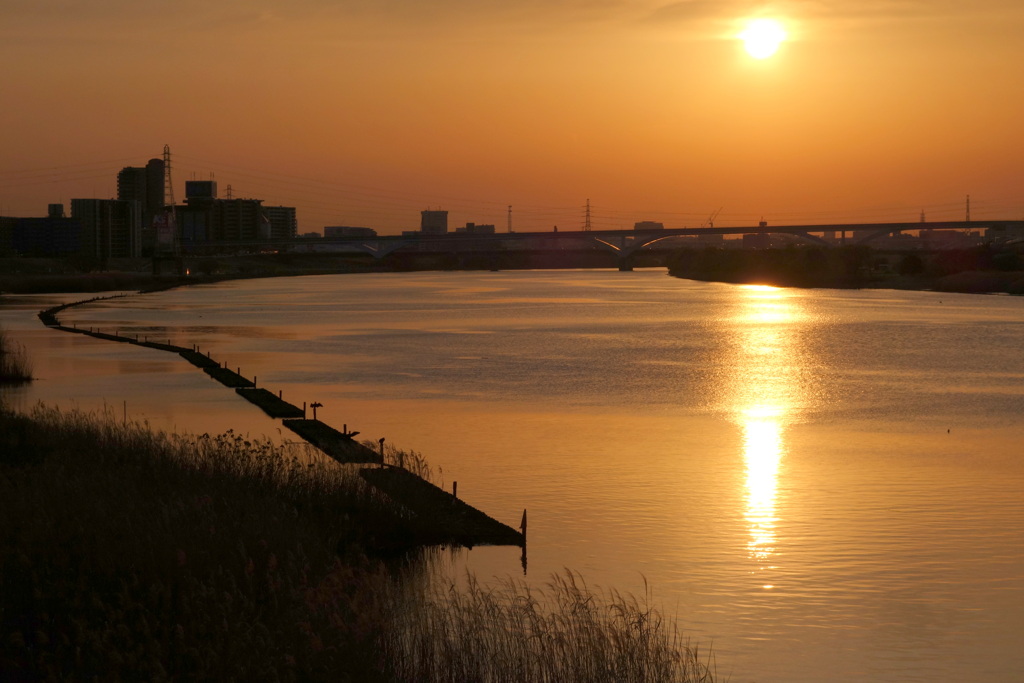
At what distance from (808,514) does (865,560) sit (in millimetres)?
Answer: 3755

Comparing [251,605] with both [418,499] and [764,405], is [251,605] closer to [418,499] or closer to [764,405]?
[418,499]

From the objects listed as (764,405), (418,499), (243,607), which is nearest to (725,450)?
(764,405)

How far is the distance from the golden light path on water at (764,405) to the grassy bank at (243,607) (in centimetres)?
563

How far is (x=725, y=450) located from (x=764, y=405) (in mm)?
11871

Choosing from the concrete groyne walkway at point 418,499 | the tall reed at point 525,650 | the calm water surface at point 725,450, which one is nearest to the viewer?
the tall reed at point 525,650

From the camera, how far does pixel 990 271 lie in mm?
151250

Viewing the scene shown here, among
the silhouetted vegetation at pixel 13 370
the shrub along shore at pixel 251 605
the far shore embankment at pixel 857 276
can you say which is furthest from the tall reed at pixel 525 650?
the far shore embankment at pixel 857 276

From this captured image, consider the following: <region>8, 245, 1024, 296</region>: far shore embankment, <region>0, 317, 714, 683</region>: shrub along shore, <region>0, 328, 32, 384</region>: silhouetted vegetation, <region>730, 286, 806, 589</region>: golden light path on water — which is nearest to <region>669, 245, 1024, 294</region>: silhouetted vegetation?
<region>8, 245, 1024, 296</region>: far shore embankment

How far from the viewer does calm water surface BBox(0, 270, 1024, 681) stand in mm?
16141

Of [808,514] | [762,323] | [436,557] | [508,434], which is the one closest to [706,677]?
[436,557]

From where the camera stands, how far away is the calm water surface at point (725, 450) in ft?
53.0

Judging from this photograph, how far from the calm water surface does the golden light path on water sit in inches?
5.6

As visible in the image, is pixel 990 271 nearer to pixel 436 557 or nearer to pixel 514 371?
pixel 514 371

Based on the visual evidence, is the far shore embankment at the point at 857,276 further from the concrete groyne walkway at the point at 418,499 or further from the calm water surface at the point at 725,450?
the concrete groyne walkway at the point at 418,499
